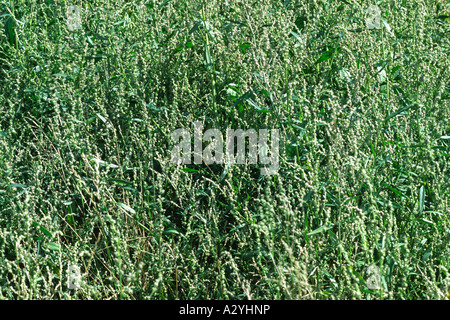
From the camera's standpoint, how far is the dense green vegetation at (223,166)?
2.11 m

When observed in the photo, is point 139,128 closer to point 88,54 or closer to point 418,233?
point 88,54

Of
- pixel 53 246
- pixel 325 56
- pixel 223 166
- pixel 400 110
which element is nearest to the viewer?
pixel 53 246

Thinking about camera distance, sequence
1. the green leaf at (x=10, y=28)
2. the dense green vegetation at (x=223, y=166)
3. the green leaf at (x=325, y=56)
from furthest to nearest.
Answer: the green leaf at (x=10, y=28)
the green leaf at (x=325, y=56)
the dense green vegetation at (x=223, y=166)

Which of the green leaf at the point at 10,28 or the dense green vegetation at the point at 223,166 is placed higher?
the green leaf at the point at 10,28

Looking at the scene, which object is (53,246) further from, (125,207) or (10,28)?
(10,28)

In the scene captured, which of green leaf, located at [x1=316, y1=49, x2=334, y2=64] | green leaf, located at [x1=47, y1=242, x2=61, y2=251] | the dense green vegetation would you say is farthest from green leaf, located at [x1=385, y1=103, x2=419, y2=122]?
green leaf, located at [x1=47, y1=242, x2=61, y2=251]

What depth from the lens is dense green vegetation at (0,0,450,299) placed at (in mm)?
2111

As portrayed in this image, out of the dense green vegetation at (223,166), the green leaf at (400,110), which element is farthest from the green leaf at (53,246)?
the green leaf at (400,110)

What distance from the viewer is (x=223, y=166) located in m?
2.63

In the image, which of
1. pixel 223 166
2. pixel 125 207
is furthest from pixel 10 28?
pixel 223 166

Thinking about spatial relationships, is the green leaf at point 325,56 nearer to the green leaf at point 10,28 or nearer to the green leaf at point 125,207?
the green leaf at point 125,207

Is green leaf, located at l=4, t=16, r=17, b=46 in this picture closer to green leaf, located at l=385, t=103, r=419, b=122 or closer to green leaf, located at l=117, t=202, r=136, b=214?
green leaf, located at l=117, t=202, r=136, b=214

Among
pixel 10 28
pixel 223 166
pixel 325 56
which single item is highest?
pixel 10 28
